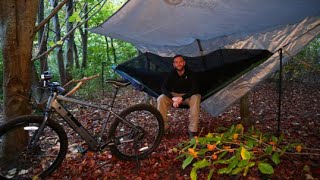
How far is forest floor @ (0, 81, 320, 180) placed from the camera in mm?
2498

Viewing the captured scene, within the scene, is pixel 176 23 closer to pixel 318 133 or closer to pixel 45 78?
pixel 45 78

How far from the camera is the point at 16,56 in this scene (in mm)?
2389

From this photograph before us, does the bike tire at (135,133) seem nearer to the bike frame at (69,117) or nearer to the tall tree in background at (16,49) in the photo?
the bike frame at (69,117)

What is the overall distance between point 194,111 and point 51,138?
5.25 feet

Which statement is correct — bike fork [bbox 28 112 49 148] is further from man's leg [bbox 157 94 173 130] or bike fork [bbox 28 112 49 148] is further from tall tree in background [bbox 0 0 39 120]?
man's leg [bbox 157 94 173 130]

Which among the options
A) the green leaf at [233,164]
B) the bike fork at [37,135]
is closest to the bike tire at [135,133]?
the bike fork at [37,135]

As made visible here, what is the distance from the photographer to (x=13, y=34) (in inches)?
92.4

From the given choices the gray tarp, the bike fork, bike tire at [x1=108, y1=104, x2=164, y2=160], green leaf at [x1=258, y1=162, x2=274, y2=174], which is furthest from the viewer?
the gray tarp

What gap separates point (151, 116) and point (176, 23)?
1272mm

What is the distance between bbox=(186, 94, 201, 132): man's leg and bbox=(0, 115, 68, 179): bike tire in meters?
1.47

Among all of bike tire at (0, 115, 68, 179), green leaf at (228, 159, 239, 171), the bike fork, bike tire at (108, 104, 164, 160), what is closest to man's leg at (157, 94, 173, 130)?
bike tire at (108, 104, 164, 160)

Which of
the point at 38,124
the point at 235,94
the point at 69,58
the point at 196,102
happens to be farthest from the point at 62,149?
the point at 69,58

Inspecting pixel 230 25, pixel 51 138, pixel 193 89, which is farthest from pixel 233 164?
pixel 230 25

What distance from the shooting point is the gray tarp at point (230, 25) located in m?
2.96
